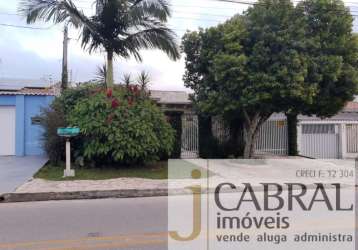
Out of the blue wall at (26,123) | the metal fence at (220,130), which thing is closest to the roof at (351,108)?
the metal fence at (220,130)

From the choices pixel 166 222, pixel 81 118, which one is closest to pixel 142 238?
pixel 166 222

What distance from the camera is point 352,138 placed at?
18.0m

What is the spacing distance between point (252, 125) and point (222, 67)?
131 inches

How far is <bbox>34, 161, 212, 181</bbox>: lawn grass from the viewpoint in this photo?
35.5 ft

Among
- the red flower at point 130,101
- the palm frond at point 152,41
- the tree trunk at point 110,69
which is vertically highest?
the palm frond at point 152,41

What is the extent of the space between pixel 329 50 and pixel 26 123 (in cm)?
1292

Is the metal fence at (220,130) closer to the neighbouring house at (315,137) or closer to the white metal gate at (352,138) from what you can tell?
the neighbouring house at (315,137)

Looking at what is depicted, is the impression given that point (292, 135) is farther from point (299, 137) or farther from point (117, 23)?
point (117, 23)

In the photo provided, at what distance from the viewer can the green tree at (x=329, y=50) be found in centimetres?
1249

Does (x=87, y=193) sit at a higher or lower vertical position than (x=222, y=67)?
lower

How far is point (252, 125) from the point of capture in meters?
14.8

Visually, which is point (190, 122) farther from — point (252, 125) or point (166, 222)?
point (166, 222)

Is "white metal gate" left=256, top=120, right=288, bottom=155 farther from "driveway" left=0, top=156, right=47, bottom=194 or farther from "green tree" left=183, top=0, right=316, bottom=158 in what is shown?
"driveway" left=0, top=156, right=47, bottom=194

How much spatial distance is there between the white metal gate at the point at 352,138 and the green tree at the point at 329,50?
509cm
